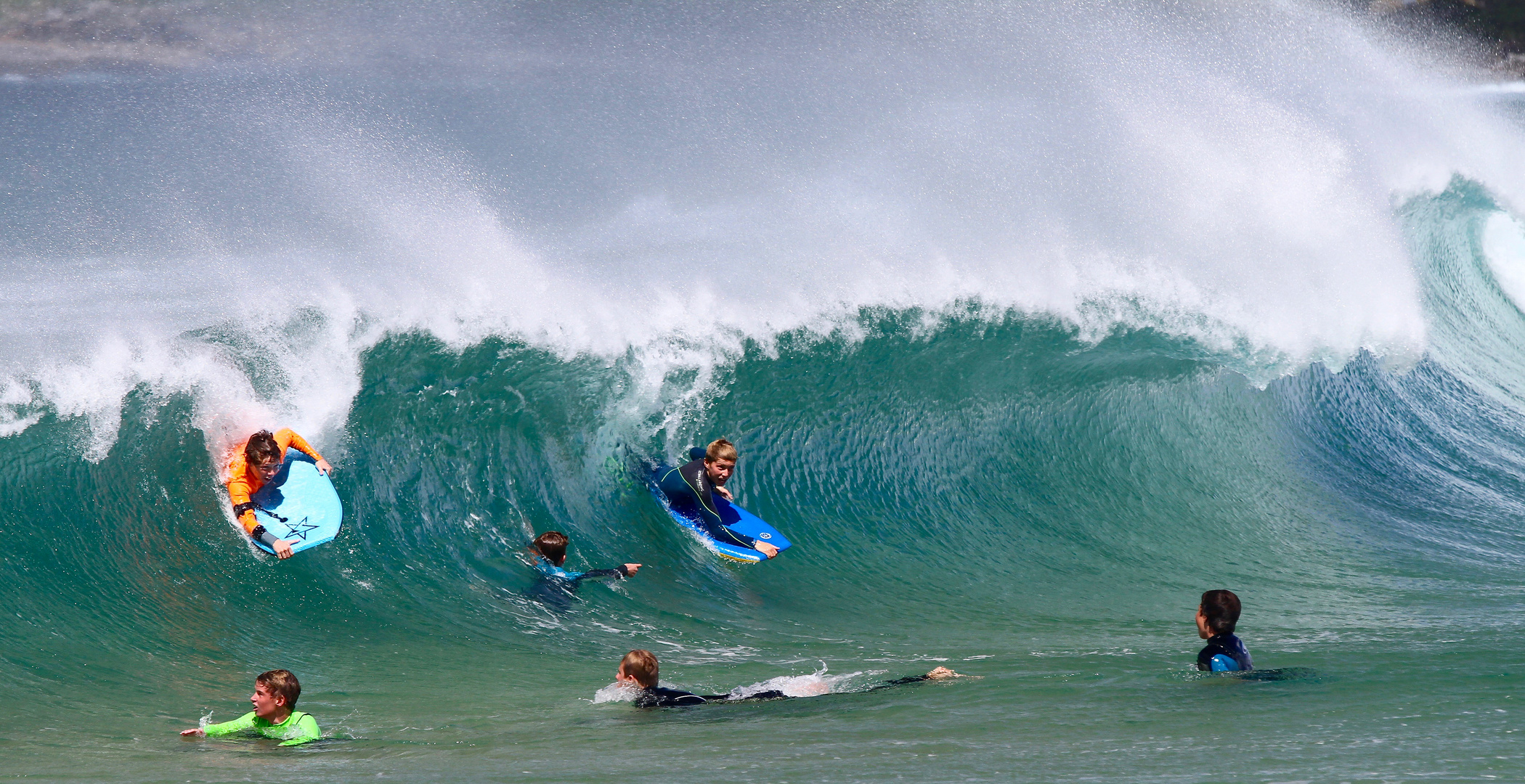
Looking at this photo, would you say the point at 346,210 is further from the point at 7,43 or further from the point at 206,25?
the point at 7,43

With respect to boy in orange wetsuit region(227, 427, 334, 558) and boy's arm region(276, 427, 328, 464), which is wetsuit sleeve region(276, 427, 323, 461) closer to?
boy's arm region(276, 427, 328, 464)

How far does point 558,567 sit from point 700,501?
50.6 inches

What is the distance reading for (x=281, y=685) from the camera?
494 centimetres

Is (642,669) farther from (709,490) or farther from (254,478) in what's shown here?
(254,478)

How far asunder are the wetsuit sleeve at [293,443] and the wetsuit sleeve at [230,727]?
2955 millimetres

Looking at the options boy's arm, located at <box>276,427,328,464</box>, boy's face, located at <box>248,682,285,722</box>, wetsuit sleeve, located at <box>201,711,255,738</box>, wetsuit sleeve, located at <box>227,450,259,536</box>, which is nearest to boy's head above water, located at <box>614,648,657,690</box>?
boy's face, located at <box>248,682,285,722</box>

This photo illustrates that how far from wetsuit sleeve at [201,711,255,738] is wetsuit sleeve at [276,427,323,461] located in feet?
9.70

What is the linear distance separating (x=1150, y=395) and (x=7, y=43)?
95.3ft

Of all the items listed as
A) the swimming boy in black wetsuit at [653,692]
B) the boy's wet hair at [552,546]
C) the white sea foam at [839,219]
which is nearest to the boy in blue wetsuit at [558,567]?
the boy's wet hair at [552,546]

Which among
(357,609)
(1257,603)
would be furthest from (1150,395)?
(357,609)

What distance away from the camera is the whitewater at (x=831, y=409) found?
520 centimetres

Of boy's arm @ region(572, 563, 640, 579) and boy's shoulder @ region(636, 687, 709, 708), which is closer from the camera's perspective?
boy's shoulder @ region(636, 687, 709, 708)

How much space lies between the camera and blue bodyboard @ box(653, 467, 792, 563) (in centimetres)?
816

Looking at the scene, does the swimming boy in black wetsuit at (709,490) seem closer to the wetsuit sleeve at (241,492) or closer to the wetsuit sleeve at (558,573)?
the wetsuit sleeve at (558,573)
